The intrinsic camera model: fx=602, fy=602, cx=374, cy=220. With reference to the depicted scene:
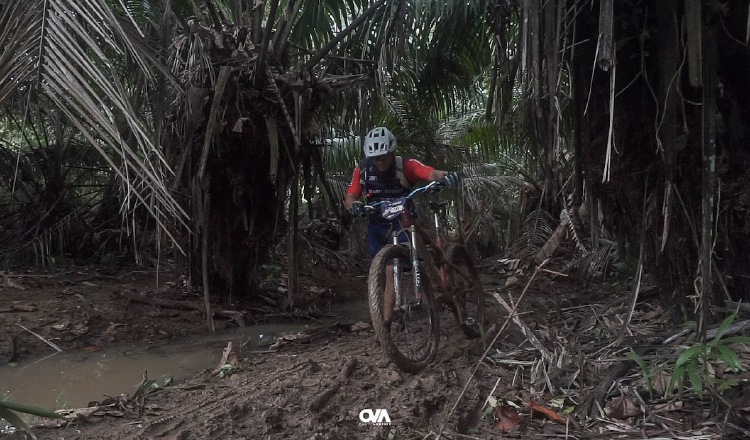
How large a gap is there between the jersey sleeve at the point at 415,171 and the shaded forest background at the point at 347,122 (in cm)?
61

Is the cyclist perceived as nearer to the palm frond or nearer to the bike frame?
the bike frame

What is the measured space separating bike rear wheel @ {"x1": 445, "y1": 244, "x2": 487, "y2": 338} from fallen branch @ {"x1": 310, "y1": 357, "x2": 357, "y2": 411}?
2.90 feet

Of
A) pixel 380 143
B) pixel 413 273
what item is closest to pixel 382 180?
pixel 380 143

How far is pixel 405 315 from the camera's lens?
3586 mm

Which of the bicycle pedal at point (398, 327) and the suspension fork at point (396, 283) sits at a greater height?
the suspension fork at point (396, 283)

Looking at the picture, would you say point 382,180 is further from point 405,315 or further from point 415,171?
point 405,315

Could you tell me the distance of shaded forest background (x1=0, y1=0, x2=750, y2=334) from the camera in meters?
2.32

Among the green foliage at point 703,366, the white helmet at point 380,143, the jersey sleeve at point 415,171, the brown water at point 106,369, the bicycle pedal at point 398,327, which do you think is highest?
the white helmet at point 380,143

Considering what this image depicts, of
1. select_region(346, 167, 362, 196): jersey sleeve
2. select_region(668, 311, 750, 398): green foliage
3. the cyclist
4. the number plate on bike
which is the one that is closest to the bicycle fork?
the number plate on bike

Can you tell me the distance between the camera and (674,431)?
2408 millimetres

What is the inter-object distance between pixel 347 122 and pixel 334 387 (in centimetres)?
340

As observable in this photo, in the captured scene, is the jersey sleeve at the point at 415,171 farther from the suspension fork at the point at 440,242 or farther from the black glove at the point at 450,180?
the black glove at the point at 450,180

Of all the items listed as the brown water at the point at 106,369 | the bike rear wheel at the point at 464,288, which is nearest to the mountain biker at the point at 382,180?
the bike rear wheel at the point at 464,288

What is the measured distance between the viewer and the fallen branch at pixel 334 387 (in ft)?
9.27
